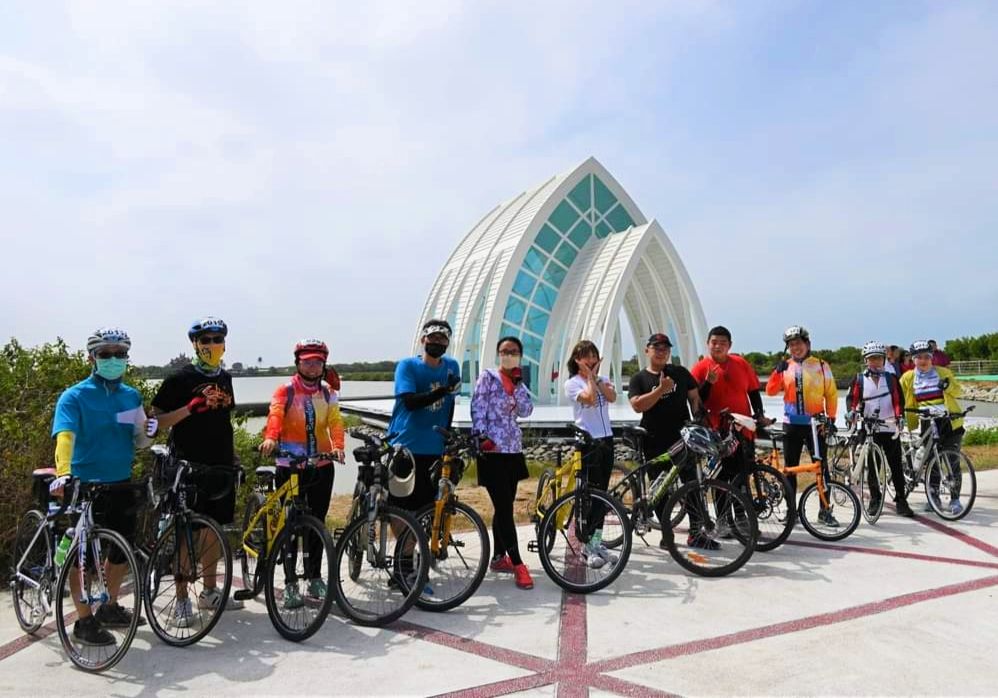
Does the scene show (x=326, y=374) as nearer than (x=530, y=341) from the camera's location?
Yes

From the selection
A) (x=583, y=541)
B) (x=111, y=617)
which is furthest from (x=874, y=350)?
(x=111, y=617)

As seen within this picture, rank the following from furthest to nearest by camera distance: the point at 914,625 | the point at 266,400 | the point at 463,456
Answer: the point at 266,400 < the point at 463,456 < the point at 914,625

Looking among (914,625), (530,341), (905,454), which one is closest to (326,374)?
(914,625)

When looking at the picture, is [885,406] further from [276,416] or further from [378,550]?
[276,416]

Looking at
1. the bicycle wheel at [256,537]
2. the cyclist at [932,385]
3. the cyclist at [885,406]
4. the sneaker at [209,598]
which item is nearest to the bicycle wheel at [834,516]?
the cyclist at [885,406]

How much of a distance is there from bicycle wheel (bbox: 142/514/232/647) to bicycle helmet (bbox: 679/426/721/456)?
3042mm

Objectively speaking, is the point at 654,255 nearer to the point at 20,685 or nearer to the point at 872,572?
the point at 872,572

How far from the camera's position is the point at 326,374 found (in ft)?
14.4

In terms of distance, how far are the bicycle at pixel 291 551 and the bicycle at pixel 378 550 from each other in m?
0.14

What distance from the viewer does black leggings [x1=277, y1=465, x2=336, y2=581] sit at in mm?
3766

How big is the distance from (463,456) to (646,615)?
148 centimetres

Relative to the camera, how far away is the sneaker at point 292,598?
3715 millimetres

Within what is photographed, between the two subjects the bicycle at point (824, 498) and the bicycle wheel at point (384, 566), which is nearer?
the bicycle wheel at point (384, 566)

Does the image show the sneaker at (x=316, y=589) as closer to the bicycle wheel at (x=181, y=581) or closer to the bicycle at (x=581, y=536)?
Result: the bicycle wheel at (x=181, y=581)
